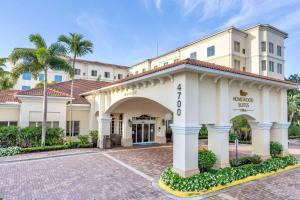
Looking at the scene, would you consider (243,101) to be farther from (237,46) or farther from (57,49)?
(237,46)

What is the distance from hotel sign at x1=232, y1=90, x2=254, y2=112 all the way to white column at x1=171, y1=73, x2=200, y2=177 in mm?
3233

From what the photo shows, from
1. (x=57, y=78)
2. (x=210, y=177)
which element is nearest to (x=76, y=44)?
(x=210, y=177)

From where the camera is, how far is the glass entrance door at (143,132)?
23.1 metres

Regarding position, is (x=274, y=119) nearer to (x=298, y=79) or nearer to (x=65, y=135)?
(x=65, y=135)

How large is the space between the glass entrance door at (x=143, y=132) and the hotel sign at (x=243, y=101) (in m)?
12.8

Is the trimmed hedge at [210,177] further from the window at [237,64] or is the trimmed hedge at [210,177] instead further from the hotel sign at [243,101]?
the window at [237,64]

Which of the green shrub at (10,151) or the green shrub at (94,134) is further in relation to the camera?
the green shrub at (94,134)

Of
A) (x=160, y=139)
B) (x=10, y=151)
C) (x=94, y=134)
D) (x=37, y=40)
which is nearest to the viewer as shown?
(x=10, y=151)

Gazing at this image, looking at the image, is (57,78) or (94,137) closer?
(94,137)

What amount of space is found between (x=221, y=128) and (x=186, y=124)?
2437 mm

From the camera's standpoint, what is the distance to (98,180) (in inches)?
424

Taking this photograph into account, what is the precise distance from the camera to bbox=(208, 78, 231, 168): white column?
11023mm

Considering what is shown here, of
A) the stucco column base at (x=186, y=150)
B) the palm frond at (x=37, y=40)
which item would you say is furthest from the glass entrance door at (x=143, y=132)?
the stucco column base at (x=186, y=150)

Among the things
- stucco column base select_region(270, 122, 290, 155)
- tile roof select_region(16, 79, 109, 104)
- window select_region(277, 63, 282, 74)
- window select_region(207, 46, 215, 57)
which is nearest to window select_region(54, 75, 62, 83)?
tile roof select_region(16, 79, 109, 104)
